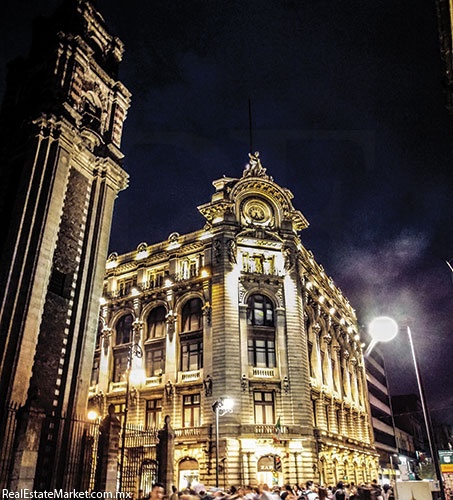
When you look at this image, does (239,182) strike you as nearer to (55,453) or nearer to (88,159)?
(88,159)

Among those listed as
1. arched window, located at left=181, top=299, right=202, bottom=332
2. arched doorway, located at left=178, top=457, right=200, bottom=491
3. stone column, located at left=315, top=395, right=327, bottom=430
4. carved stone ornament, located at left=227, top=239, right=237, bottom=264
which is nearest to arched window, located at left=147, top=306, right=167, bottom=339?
arched window, located at left=181, top=299, right=202, bottom=332

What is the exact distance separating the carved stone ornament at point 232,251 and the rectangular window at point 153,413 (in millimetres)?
13394

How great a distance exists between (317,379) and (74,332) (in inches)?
1060

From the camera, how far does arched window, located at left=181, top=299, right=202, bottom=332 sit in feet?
124

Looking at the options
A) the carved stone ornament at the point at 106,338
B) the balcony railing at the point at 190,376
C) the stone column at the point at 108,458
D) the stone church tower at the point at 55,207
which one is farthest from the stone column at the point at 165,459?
the carved stone ornament at the point at 106,338

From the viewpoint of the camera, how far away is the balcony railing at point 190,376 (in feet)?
115

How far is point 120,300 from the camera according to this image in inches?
1639

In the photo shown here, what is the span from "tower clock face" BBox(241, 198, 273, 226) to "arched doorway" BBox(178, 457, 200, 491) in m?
20.8

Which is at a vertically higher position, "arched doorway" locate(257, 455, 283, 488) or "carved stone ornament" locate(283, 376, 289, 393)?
"carved stone ornament" locate(283, 376, 289, 393)

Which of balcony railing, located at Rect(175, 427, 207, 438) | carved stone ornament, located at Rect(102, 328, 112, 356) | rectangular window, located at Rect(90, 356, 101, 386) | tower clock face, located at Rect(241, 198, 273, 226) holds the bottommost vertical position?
→ balcony railing, located at Rect(175, 427, 207, 438)

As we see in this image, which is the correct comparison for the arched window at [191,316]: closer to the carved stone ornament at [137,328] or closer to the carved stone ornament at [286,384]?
the carved stone ornament at [137,328]

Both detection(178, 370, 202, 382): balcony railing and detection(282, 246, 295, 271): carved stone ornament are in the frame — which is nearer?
detection(178, 370, 202, 382): balcony railing

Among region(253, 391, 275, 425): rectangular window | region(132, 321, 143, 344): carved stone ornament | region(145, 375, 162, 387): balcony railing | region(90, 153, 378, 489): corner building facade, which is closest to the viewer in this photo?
region(90, 153, 378, 489): corner building facade

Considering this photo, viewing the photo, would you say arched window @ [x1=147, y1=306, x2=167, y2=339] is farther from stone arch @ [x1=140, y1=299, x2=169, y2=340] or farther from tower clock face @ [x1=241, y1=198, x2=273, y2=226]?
tower clock face @ [x1=241, y1=198, x2=273, y2=226]
